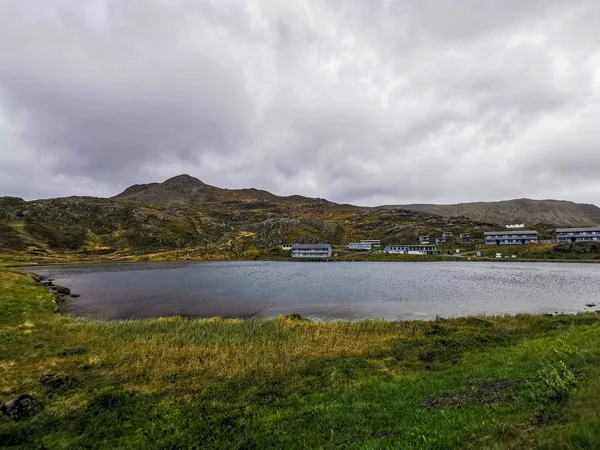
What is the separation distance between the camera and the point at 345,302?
61.8 metres

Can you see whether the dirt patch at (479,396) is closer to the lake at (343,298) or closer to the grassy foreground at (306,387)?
the grassy foreground at (306,387)

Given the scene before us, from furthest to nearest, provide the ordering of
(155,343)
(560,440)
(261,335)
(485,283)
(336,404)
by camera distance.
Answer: (485,283)
(261,335)
(155,343)
(336,404)
(560,440)

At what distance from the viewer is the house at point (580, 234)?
184m

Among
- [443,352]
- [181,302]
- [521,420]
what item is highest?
[521,420]

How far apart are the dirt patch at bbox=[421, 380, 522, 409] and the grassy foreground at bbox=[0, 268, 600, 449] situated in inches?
3.1

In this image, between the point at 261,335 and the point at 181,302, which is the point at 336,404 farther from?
the point at 181,302

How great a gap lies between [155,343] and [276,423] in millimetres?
19935

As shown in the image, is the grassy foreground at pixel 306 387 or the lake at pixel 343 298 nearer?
the grassy foreground at pixel 306 387

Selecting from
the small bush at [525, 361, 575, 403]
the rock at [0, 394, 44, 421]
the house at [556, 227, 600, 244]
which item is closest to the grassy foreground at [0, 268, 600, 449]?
the small bush at [525, 361, 575, 403]

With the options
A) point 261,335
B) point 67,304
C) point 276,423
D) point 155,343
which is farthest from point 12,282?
point 276,423

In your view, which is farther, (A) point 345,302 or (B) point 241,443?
(A) point 345,302

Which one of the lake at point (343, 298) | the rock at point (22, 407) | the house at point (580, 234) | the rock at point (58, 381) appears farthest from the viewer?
the house at point (580, 234)

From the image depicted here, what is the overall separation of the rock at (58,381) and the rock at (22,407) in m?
2.74

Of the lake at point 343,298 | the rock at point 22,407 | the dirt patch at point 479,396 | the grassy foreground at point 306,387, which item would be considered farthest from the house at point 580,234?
the rock at point 22,407
